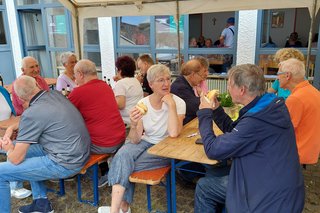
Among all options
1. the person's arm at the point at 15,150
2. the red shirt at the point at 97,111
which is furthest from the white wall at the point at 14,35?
the person's arm at the point at 15,150

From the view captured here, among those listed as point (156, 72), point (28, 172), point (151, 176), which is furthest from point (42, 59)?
point (151, 176)

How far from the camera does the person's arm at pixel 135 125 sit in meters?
2.25

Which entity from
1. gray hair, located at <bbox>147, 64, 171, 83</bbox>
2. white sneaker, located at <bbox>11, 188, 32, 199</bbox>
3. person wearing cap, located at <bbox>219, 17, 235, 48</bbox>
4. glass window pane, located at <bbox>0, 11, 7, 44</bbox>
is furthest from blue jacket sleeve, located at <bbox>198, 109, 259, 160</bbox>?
glass window pane, located at <bbox>0, 11, 7, 44</bbox>

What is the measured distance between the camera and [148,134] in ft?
8.30

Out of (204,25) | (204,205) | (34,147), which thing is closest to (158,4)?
(34,147)

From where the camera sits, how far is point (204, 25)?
36.7 ft

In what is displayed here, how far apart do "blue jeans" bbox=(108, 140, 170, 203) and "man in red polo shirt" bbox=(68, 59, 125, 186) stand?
359 mm

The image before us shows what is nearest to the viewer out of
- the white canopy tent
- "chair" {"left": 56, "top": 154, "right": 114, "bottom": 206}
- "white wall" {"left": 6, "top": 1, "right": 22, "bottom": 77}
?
"chair" {"left": 56, "top": 154, "right": 114, "bottom": 206}

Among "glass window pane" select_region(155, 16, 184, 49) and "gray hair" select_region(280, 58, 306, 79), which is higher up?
"glass window pane" select_region(155, 16, 184, 49)

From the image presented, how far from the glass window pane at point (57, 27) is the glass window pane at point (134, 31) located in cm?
181

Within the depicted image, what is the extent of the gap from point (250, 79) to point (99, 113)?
1532 mm

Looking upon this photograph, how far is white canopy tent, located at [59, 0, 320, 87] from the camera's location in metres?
3.68

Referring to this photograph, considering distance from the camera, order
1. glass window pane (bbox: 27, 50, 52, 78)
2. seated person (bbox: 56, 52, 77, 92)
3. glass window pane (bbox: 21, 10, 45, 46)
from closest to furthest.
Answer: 1. seated person (bbox: 56, 52, 77, 92)
2. glass window pane (bbox: 21, 10, 45, 46)
3. glass window pane (bbox: 27, 50, 52, 78)

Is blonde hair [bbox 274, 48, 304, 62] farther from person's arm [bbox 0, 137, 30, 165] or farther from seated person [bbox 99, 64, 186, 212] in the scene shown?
person's arm [bbox 0, 137, 30, 165]
